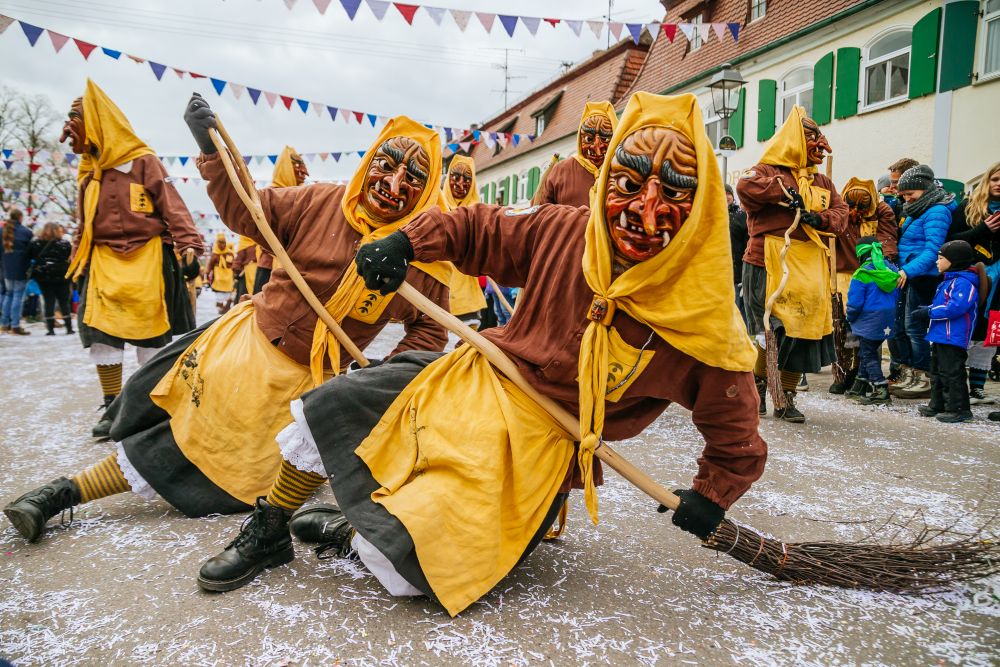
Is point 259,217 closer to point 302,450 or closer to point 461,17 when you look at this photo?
point 302,450

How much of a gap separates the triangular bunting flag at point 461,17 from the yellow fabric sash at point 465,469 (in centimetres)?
585

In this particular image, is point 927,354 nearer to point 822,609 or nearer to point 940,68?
point 822,609

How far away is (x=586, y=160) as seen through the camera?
15.2 ft

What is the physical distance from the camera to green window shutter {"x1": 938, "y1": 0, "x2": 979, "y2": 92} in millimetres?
8750

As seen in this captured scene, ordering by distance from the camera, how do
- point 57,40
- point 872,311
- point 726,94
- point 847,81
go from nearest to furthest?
1. point 872,311
2. point 57,40
3. point 726,94
4. point 847,81

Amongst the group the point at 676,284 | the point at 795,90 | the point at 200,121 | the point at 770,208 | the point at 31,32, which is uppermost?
the point at 795,90

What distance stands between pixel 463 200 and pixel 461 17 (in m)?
2.13

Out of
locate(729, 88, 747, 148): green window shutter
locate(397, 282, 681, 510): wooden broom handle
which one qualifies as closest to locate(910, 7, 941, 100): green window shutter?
locate(729, 88, 747, 148): green window shutter

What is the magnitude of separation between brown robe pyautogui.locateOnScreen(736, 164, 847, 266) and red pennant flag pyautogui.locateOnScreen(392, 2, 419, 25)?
12.9ft

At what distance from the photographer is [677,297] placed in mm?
1776

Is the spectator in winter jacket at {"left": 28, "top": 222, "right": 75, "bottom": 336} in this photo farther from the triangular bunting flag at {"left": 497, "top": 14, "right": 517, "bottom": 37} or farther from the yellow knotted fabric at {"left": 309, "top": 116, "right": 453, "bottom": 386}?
the yellow knotted fabric at {"left": 309, "top": 116, "right": 453, "bottom": 386}

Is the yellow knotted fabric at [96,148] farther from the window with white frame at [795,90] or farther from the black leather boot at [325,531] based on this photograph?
the window with white frame at [795,90]

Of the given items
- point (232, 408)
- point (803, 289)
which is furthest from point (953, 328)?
point (232, 408)

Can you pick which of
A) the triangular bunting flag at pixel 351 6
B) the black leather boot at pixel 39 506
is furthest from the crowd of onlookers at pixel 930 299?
the black leather boot at pixel 39 506
